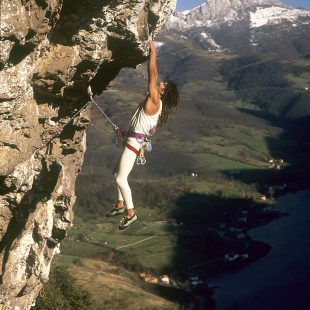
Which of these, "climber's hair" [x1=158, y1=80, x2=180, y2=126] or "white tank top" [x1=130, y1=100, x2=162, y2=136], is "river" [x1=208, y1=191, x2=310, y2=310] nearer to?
"climber's hair" [x1=158, y1=80, x2=180, y2=126]

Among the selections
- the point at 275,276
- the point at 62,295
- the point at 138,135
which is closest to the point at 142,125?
the point at 138,135

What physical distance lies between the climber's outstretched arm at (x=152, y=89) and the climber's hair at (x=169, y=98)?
58 centimetres

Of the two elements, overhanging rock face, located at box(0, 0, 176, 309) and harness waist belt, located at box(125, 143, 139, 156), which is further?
harness waist belt, located at box(125, 143, 139, 156)

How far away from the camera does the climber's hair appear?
40.6 ft

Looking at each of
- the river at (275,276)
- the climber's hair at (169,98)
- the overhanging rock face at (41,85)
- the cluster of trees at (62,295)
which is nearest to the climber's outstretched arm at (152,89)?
the climber's hair at (169,98)

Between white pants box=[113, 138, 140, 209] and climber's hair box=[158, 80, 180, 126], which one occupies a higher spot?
climber's hair box=[158, 80, 180, 126]

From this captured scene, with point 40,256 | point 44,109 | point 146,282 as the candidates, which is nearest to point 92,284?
point 146,282

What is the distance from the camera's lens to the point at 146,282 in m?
90.8

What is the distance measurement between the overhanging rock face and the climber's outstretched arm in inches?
56.0

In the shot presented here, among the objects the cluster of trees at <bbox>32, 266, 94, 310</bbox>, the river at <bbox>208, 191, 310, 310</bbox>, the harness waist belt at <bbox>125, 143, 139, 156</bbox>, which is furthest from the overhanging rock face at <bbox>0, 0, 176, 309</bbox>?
the river at <bbox>208, 191, 310, 310</bbox>

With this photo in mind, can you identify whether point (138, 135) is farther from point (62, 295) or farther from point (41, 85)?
point (62, 295)

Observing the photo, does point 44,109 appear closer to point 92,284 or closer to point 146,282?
point 92,284

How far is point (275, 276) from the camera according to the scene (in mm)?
96375

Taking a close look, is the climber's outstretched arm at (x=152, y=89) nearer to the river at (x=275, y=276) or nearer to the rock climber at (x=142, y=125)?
the rock climber at (x=142, y=125)
